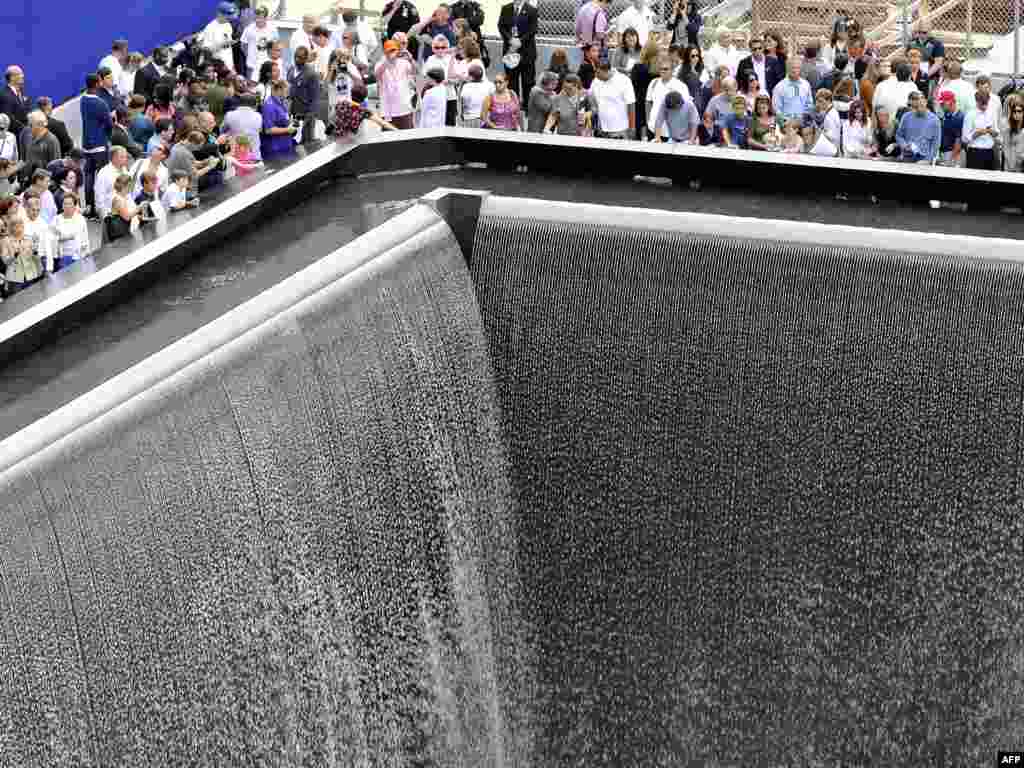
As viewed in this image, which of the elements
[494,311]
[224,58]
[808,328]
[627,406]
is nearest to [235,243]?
[494,311]

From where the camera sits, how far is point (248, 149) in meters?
19.2

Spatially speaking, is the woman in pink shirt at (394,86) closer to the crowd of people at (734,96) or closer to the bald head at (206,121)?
the crowd of people at (734,96)

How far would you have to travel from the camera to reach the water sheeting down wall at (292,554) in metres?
11.5

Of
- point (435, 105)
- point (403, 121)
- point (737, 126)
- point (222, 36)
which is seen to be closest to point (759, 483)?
point (737, 126)

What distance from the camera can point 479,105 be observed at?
21.2m

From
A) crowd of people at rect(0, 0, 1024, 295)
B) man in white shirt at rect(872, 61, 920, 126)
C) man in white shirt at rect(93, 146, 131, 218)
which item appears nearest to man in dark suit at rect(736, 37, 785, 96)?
crowd of people at rect(0, 0, 1024, 295)

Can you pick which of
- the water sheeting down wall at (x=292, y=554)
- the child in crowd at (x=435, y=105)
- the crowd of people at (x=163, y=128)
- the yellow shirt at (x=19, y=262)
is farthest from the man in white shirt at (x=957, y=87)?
the yellow shirt at (x=19, y=262)

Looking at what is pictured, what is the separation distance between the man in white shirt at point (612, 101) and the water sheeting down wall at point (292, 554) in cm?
587

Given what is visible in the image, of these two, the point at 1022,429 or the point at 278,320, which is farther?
the point at 1022,429

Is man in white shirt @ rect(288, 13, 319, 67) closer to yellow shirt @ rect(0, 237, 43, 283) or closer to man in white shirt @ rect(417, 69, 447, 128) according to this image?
man in white shirt @ rect(417, 69, 447, 128)

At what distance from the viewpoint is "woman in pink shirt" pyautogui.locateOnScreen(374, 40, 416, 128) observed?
70.0 ft

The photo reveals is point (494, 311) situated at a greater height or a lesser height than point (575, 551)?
greater

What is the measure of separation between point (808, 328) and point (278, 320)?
12.2 feet

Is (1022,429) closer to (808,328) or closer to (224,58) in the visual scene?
(808,328)
